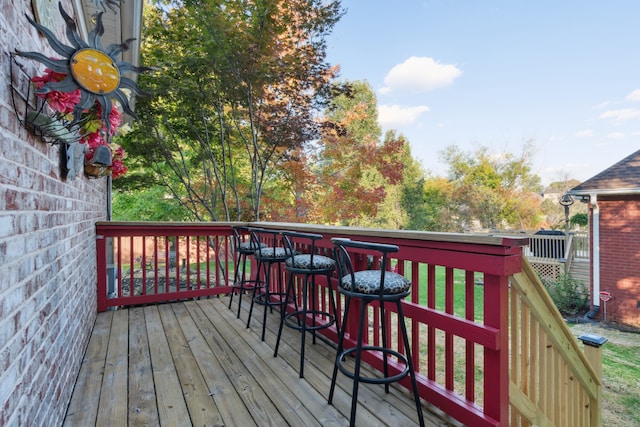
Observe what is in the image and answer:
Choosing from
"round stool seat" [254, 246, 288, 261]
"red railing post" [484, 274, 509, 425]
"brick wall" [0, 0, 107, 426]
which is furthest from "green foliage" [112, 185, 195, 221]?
"red railing post" [484, 274, 509, 425]

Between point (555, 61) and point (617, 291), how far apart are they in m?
15.4

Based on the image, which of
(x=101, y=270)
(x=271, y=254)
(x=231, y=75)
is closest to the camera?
(x=271, y=254)

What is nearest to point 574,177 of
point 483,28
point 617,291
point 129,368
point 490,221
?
point 490,221

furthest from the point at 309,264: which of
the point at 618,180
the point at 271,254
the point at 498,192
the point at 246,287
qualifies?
the point at 498,192

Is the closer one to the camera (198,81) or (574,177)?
(198,81)

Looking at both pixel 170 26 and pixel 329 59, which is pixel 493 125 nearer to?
pixel 329 59

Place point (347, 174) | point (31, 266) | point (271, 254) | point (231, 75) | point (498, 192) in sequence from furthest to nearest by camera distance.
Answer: point (498, 192) → point (347, 174) → point (231, 75) → point (271, 254) → point (31, 266)

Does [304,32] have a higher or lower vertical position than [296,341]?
higher

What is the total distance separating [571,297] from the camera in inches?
332

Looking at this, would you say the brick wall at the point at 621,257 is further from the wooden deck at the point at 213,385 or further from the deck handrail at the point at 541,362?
the wooden deck at the point at 213,385

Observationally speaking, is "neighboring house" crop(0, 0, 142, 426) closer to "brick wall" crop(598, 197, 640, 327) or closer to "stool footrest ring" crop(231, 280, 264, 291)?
"stool footrest ring" crop(231, 280, 264, 291)

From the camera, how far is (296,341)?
111 inches

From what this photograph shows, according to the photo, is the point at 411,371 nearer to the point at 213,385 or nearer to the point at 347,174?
the point at 213,385

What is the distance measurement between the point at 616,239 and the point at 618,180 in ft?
4.49
